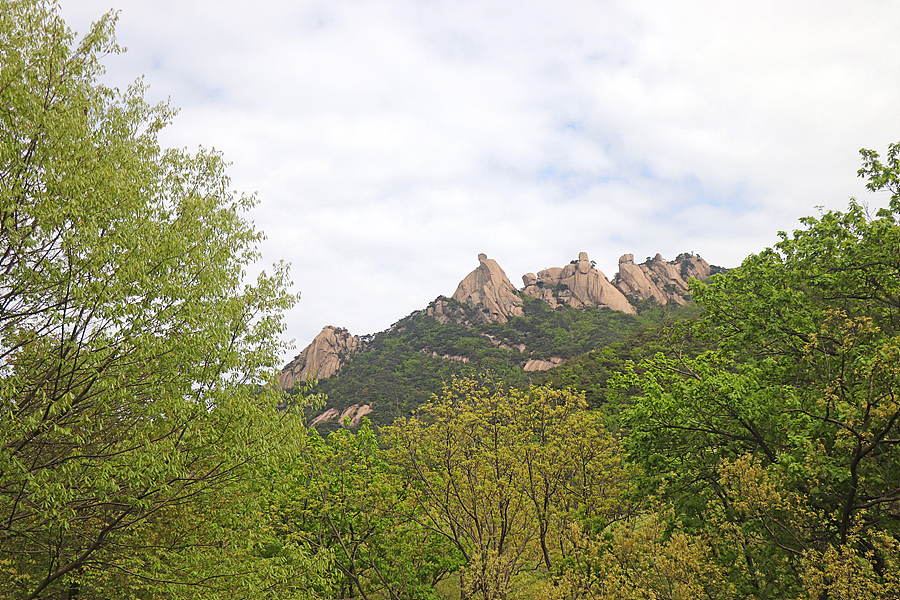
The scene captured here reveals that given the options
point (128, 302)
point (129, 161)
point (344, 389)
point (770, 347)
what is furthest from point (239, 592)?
point (344, 389)

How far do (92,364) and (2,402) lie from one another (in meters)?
1.17

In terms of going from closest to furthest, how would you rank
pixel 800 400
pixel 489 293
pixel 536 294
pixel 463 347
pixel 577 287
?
pixel 800 400
pixel 463 347
pixel 577 287
pixel 489 293
pixel 536 294

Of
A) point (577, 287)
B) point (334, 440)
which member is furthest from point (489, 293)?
point (334, 440)

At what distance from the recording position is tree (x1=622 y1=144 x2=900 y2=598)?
7812 mm

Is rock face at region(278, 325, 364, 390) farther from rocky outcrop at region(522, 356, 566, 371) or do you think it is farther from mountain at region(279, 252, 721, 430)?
rocky outcrop at region(522, 356, 566, 371)

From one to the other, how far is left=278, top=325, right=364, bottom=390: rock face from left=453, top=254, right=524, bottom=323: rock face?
1009 inches

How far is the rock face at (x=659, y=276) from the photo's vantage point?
99.2 meters

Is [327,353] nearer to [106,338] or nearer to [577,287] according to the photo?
[577,287]

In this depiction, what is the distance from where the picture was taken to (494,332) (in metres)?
91.8

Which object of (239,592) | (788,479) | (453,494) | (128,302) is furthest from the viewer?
(453,494)

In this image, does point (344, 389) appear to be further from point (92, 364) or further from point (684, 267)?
point (684, 267)

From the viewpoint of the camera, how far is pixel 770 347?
1241 cm

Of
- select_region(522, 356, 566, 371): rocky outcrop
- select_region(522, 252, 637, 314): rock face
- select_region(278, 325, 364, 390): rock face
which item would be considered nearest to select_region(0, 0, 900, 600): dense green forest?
select_region(522, 356, 566, 371): rocky outcrop

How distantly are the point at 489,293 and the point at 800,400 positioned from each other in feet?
305
